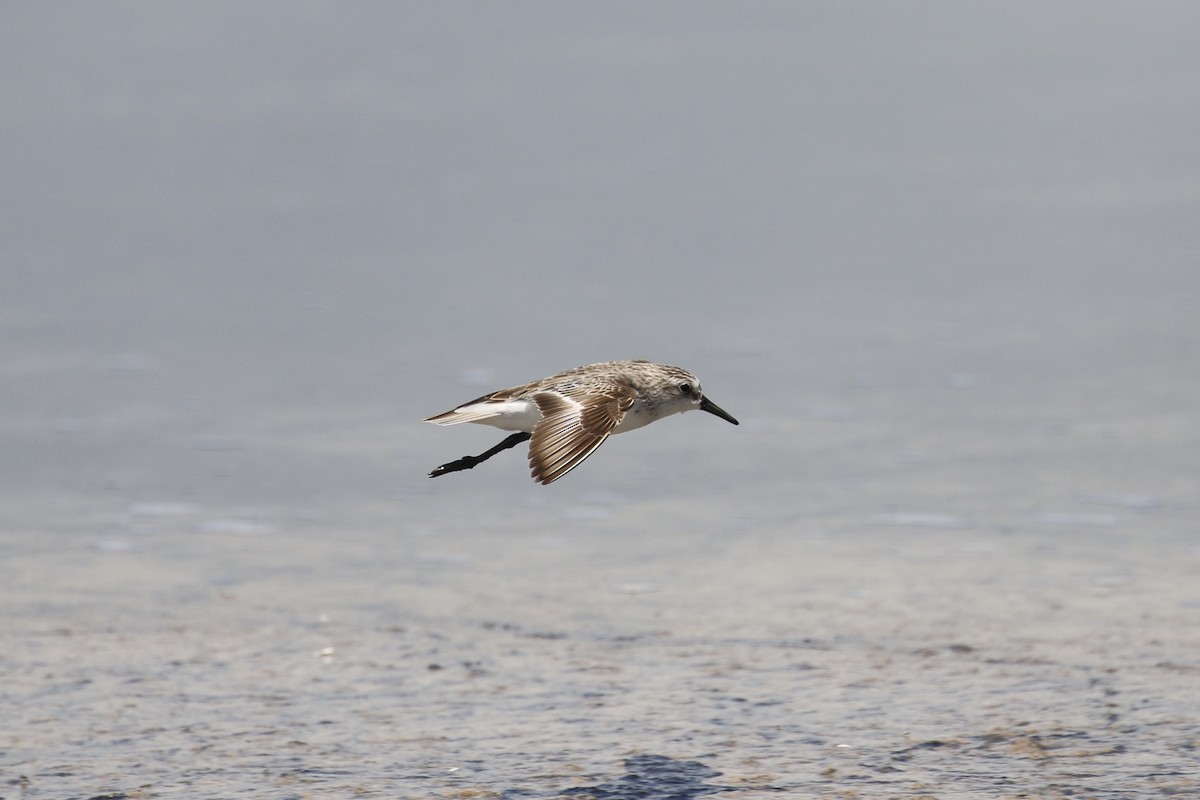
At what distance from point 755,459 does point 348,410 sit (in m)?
4.20

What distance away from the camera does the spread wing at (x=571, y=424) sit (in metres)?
8.73

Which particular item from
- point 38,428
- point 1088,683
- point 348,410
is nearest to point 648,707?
point 1088,683

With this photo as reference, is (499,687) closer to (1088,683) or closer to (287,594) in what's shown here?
(287,594)

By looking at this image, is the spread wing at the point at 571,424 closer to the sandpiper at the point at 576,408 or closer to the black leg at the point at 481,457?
the sandpiper at the point at 576,408

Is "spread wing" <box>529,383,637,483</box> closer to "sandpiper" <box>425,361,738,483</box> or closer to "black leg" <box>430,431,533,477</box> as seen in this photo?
"sandpiper" <box>425,361,738,483</box>

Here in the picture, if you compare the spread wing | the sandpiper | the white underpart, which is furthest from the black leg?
the spread wing

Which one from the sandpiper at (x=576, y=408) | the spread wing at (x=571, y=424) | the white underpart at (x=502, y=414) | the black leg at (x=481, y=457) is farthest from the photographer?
the black leg at (x=481, y=457)

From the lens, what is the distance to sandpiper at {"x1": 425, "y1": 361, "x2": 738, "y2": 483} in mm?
8883

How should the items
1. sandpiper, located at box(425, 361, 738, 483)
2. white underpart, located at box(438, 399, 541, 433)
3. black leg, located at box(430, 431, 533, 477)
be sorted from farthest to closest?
black leg, located at box(430, 431, 533, 477) → white underpart, located at box(438, 399, 541, 433) → sandpiper, located at box(425, 361, 738, 483)

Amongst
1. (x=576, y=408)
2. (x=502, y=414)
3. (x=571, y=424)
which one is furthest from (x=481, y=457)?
(x=571, y=424)

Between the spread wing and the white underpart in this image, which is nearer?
the spread wing

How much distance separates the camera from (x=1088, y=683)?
1108cm

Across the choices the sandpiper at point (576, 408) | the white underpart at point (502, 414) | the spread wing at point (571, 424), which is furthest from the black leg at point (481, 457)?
the spread wing at point (571, 424)

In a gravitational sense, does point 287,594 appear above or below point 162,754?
above
